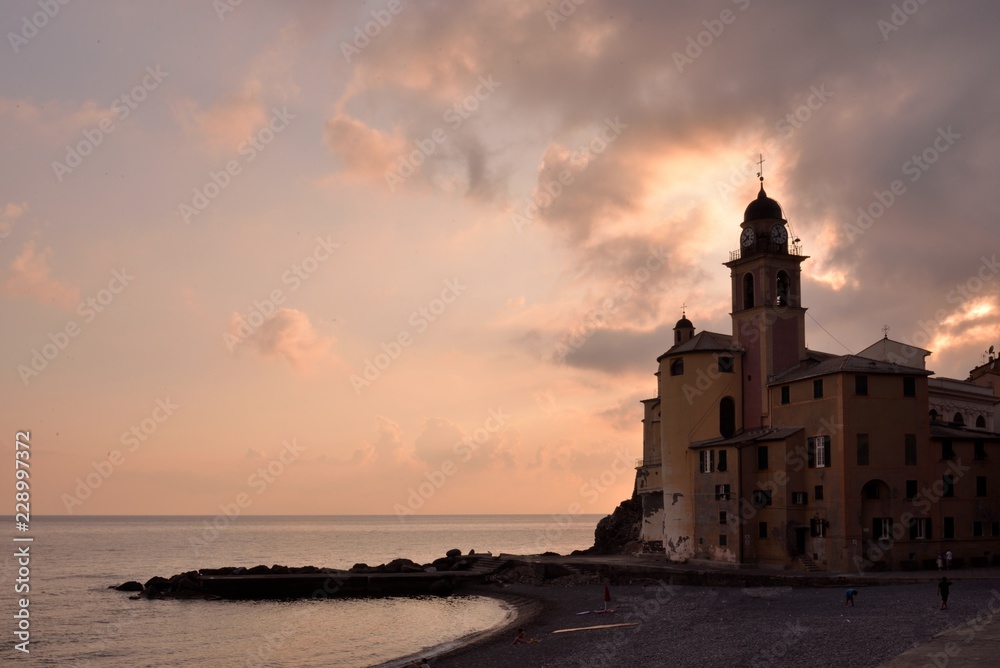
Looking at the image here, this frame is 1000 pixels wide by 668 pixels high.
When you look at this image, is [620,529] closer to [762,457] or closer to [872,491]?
[762,457]

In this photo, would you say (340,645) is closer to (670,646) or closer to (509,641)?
(509,641)

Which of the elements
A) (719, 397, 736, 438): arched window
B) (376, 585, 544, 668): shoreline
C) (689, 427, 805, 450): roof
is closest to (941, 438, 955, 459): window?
(689, 427, 805, 450): roof

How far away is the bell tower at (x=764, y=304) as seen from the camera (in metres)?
57.3

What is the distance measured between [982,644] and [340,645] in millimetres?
30372

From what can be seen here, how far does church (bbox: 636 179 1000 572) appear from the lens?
49.2 meters

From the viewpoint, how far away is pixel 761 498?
5278 centimetres

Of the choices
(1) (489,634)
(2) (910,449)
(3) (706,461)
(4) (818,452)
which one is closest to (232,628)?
(1) (489,634)

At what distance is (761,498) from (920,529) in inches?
322

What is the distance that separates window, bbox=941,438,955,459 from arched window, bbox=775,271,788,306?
12.5m

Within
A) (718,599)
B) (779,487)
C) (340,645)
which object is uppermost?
(779,487)

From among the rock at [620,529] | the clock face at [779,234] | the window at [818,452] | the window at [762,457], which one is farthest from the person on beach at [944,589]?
the rock at [620,529]

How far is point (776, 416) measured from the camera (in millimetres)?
54344

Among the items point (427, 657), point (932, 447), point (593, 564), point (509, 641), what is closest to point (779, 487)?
point (932, 447)

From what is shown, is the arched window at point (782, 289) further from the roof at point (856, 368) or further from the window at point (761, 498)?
the window at point (761, 498)
